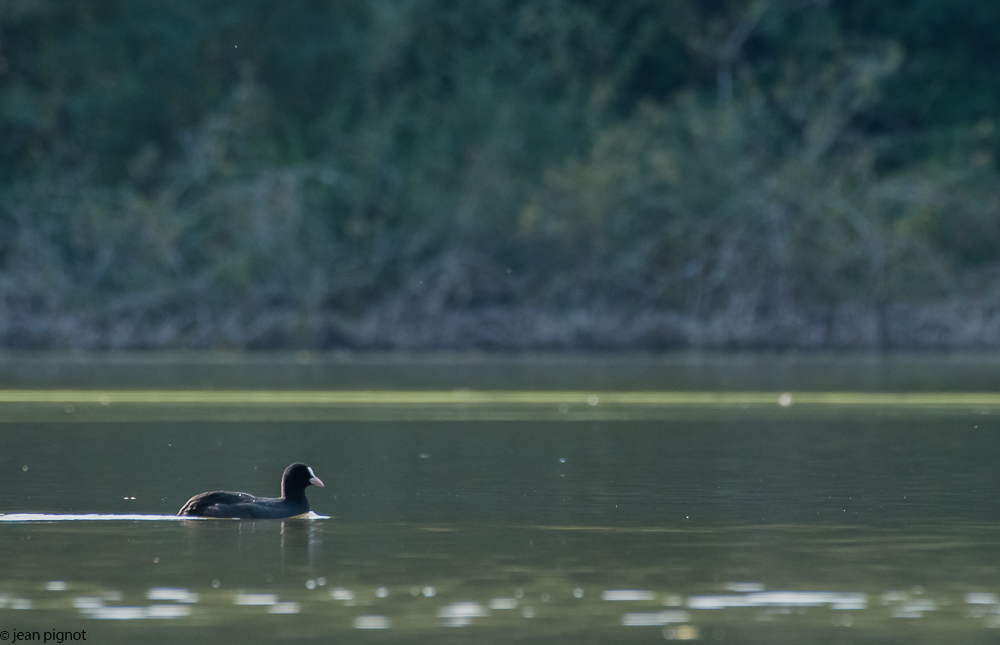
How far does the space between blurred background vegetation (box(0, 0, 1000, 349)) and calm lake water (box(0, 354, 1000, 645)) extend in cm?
1422

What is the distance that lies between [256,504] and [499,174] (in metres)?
29.9

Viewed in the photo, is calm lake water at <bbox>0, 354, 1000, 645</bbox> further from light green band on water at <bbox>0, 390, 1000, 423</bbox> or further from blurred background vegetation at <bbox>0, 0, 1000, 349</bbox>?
blurred background vegetation at <bbox>0, 0, 1000, 349</bbox>

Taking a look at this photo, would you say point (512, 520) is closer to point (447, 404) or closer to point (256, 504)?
point (256, 504)

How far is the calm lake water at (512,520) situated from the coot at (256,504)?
0.08 metres

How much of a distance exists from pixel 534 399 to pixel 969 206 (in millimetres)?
18430

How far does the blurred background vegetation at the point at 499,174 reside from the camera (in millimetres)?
38500

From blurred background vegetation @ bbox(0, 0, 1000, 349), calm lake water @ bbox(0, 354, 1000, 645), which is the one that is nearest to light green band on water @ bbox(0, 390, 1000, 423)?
calm lake water @ bbox(0, 354, 1000, 645)

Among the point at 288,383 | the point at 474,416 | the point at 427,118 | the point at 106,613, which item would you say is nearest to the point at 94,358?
the point at 288,383

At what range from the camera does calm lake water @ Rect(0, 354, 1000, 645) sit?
26.5 ft

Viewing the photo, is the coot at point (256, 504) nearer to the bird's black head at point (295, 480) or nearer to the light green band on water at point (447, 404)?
the bird's black head at point (295, 480)

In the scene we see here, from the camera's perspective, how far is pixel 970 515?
11680 millimetres

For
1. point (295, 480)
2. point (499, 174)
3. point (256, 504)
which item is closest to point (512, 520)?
point (295, 480)

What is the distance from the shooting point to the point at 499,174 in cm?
4112

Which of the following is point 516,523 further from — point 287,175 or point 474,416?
point 287,175
